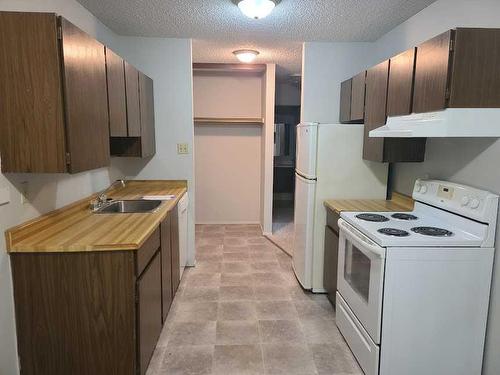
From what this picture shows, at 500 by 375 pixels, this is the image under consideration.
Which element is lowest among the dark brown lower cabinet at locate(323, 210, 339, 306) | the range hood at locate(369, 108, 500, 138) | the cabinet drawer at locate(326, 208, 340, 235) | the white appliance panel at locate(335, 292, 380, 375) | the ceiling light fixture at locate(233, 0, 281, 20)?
the white appliance panel at locate(335, 292, 380, 375)

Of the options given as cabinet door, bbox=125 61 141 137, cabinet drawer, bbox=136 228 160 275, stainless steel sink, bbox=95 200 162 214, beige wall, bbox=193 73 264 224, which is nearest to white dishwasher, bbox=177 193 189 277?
stainless steel sink, bbox=95 200 162 214

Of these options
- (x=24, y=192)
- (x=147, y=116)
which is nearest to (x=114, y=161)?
(x=147, y=116)

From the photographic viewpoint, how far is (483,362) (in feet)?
6.50

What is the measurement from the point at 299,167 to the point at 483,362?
A: 2.05 metres

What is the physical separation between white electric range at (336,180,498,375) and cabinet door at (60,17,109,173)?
169cm

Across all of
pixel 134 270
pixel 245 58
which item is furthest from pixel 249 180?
pixel 134 270

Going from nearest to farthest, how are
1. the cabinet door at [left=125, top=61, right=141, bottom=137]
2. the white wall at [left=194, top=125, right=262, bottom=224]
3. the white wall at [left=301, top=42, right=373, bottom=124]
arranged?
the cabinet door at [left=125, top=61, right=141, bottom=137] → the white wall at [left=301, top=42, right=373, bottom=124] → the white wall at [left=194, top=125, right=262, bottom=224]

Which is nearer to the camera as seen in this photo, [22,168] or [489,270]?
[22,168]

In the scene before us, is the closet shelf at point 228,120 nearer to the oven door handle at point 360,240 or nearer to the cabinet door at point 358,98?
the cabinet door at point 358,98

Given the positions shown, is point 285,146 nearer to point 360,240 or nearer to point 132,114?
point 132,114

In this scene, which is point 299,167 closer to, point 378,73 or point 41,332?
point 378,73

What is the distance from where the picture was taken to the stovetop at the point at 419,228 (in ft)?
6.21

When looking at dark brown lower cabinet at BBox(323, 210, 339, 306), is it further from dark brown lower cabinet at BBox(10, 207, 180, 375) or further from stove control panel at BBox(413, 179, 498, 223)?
dark brown lower cabinet at BBox(10, 207, 180, 375)

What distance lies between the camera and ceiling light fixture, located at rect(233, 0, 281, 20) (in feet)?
8.00
